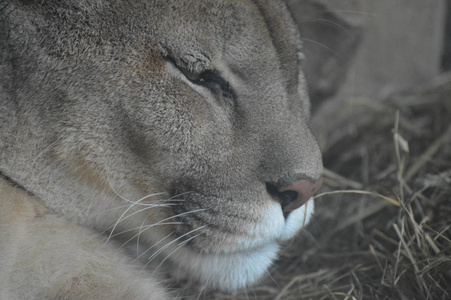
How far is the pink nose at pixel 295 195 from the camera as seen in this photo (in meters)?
1.70

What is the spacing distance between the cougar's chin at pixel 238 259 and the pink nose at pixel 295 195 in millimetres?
52

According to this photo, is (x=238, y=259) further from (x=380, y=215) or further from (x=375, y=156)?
(x=375, y=156)

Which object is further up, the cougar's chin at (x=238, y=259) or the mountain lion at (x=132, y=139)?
the mountain lion at (x=132, y=139)

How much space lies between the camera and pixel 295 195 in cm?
172

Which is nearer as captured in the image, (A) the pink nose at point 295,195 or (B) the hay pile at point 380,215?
(A) the pink nose at point 295,195

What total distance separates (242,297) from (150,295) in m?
0.53

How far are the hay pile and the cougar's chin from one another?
13cm

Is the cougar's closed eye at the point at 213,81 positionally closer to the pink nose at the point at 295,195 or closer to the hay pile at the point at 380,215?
the pink nose at the point at 295,195

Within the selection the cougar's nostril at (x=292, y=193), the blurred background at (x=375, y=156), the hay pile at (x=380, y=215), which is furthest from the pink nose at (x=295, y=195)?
the hay pile at (x=380, y=215)

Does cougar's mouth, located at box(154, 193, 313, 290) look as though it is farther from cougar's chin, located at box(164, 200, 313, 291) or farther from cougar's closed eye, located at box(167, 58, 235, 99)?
cougar's closed eye, located at box(167, 58, 235, 99)

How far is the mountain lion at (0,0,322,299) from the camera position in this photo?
1.67 metres

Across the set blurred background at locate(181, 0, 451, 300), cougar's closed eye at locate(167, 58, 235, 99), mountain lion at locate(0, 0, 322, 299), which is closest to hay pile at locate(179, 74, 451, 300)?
blurred background at locate(181, 0, 451, 300)

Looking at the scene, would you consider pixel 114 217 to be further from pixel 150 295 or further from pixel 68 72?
pixel 68 72

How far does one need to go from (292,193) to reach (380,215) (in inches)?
39.1
